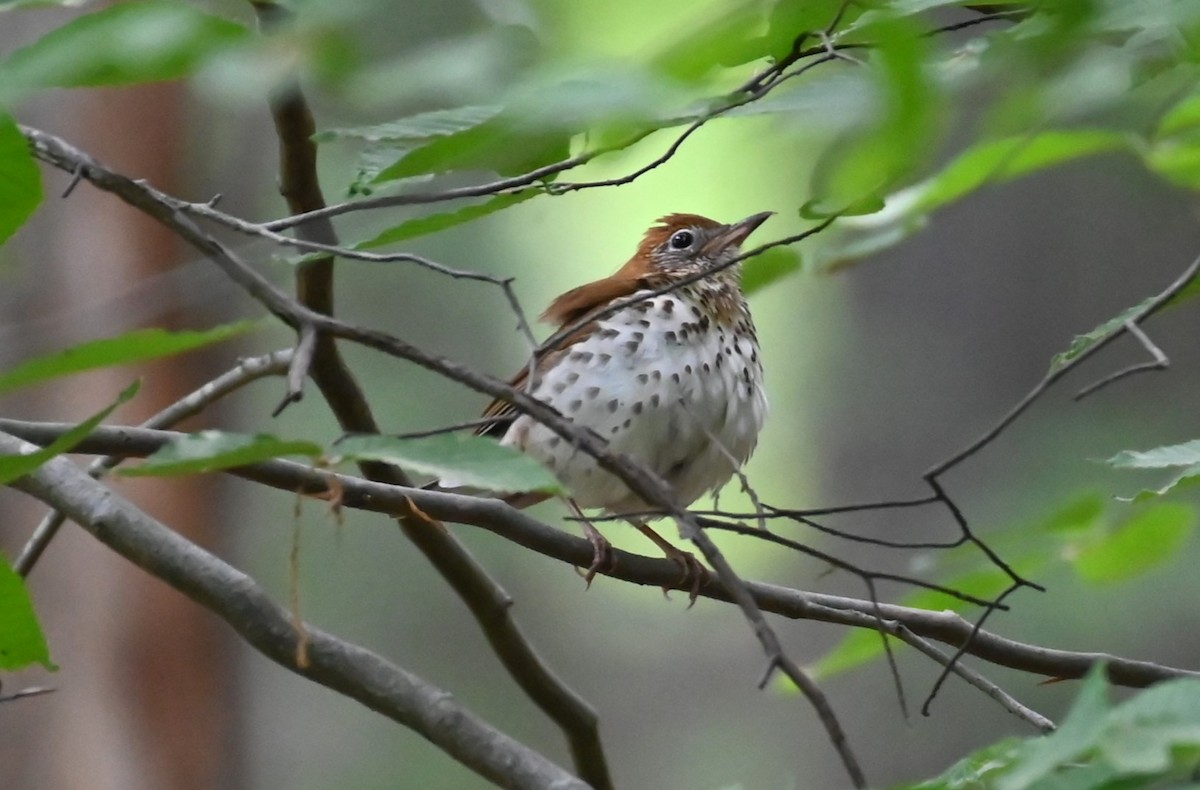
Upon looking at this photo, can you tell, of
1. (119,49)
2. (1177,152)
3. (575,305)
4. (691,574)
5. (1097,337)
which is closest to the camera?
(119,49)

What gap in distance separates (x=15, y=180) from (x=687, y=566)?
1.92m

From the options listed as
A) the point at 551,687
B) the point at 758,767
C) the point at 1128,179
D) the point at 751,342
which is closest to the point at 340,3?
the point at 551,687

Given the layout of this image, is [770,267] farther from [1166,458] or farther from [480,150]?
[480,150]

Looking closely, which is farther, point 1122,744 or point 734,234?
point 734,234

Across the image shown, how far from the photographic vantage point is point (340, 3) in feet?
2.70

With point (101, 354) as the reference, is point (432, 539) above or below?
below

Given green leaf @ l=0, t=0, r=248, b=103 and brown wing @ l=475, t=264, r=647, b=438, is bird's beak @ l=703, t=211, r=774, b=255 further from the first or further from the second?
green leaf @ l=0, t=0, r=248, b=103

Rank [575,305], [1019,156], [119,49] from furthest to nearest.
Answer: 1. [575,305]
2. [1019,156]
3. [119,49]

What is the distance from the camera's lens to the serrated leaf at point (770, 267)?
212 centimetres

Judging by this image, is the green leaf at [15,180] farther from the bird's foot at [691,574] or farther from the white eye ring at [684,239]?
the white eye ring at [684,239]

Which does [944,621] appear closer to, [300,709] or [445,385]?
[445,385]

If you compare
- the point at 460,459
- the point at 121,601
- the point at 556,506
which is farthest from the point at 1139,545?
the point at 121,601

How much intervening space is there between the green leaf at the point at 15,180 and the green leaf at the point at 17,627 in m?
0.33

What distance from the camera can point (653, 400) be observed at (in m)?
2.96
